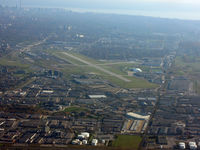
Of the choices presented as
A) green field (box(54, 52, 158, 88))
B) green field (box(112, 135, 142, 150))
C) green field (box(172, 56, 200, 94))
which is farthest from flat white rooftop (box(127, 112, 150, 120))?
green field (box(172, 56, 200, 94))

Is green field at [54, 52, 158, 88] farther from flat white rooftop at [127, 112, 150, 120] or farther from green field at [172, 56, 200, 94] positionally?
flat white rooftop at [127, 112, 150, 120]

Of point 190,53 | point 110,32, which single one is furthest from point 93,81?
point 110,32

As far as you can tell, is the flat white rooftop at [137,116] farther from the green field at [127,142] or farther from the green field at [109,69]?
the green field at [109,69]

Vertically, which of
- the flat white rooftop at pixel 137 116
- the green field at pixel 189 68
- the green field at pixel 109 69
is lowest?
the green field at pixel 109 69

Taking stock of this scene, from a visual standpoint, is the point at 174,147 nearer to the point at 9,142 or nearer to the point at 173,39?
the point at 9,142

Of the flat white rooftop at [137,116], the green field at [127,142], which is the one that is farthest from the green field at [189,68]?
the green field at [127,142]

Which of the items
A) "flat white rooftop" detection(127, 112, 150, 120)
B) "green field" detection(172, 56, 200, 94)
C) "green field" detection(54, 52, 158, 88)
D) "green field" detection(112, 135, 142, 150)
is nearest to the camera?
"green field" detection(112, 135, 142, 150)

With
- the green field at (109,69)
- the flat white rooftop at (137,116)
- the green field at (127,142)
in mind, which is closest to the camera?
the green field at (127,142)

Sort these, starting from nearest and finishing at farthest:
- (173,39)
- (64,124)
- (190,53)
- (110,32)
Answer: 1. (64,124)
2. (190,53)
3. (173,39)
4. (110,32)
